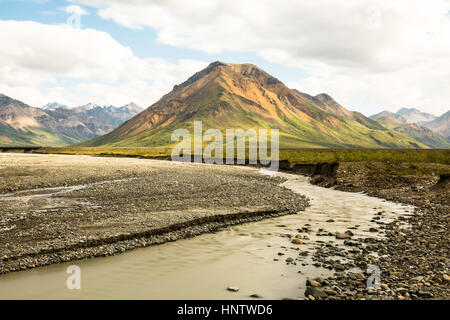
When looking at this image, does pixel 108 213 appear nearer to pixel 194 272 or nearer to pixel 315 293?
pixel 194 272

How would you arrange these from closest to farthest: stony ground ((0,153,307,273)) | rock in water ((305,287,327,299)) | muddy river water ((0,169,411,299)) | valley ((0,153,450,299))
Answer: rock in water ((305,287,327,299)), muddy river water ((0,169,411,299)), valley ((0,153,450,299)), stony ground ((0,153,307,273))

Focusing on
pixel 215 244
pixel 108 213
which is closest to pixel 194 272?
pixel 215 244

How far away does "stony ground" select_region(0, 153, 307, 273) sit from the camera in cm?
1806

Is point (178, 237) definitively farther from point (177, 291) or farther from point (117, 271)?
point (177, 291)

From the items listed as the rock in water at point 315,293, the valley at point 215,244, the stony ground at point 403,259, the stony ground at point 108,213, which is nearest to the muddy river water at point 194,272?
the valley at point 215,244

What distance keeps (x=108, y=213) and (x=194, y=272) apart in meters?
13.4

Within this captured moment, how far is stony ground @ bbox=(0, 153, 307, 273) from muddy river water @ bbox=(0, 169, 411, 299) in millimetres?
1386

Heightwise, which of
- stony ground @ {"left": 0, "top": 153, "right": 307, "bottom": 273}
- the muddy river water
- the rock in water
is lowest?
the muddy river water

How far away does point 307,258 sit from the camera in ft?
59.2

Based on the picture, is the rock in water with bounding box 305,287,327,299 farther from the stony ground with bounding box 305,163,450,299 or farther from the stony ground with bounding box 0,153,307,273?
the stony ground with bounding box 0,153,307,273

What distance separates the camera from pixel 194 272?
16078mm

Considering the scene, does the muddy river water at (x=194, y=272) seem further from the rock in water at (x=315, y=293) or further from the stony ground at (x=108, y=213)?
the stony ground at (x=108, y=213)

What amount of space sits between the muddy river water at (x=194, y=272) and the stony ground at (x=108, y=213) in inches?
54.6

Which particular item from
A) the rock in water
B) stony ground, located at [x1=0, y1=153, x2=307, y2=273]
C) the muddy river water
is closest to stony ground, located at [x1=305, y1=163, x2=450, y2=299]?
the rock in water
